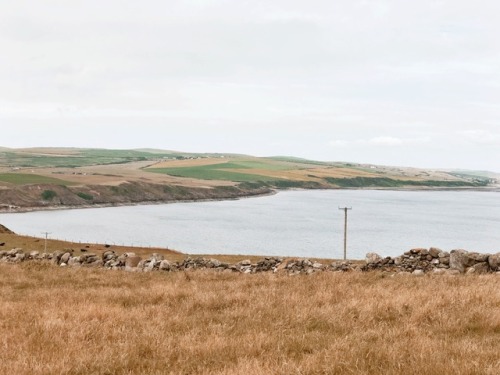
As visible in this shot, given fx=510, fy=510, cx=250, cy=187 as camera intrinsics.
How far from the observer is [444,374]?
21.4ft

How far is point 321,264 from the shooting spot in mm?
27312

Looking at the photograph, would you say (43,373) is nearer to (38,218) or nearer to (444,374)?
(444,374)

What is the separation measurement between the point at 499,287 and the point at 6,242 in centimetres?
4049

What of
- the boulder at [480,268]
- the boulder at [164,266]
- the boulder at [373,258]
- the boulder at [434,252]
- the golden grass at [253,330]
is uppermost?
the golden grass at [253,330]

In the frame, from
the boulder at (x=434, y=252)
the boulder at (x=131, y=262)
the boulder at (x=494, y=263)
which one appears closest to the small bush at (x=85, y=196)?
the boulder at (x=131, y=262)

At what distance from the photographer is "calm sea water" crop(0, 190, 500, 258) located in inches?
3792

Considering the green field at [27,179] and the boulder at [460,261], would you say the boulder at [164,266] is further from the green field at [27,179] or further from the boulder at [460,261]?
the green field at [27,179]

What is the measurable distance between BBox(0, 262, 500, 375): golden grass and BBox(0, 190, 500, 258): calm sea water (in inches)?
2769

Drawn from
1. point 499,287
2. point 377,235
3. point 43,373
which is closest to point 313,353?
point 43,373

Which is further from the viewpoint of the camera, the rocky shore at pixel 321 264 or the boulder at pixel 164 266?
the boulder at pixel 164 266

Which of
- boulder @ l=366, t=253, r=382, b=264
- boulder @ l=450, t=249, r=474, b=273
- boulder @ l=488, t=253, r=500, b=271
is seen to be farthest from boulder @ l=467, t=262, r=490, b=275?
boulder @ l=366, t=253, r=382, b=264

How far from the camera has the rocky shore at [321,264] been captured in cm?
2270

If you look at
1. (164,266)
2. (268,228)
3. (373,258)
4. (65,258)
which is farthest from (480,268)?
(268,228)

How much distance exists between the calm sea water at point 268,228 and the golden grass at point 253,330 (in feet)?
231
